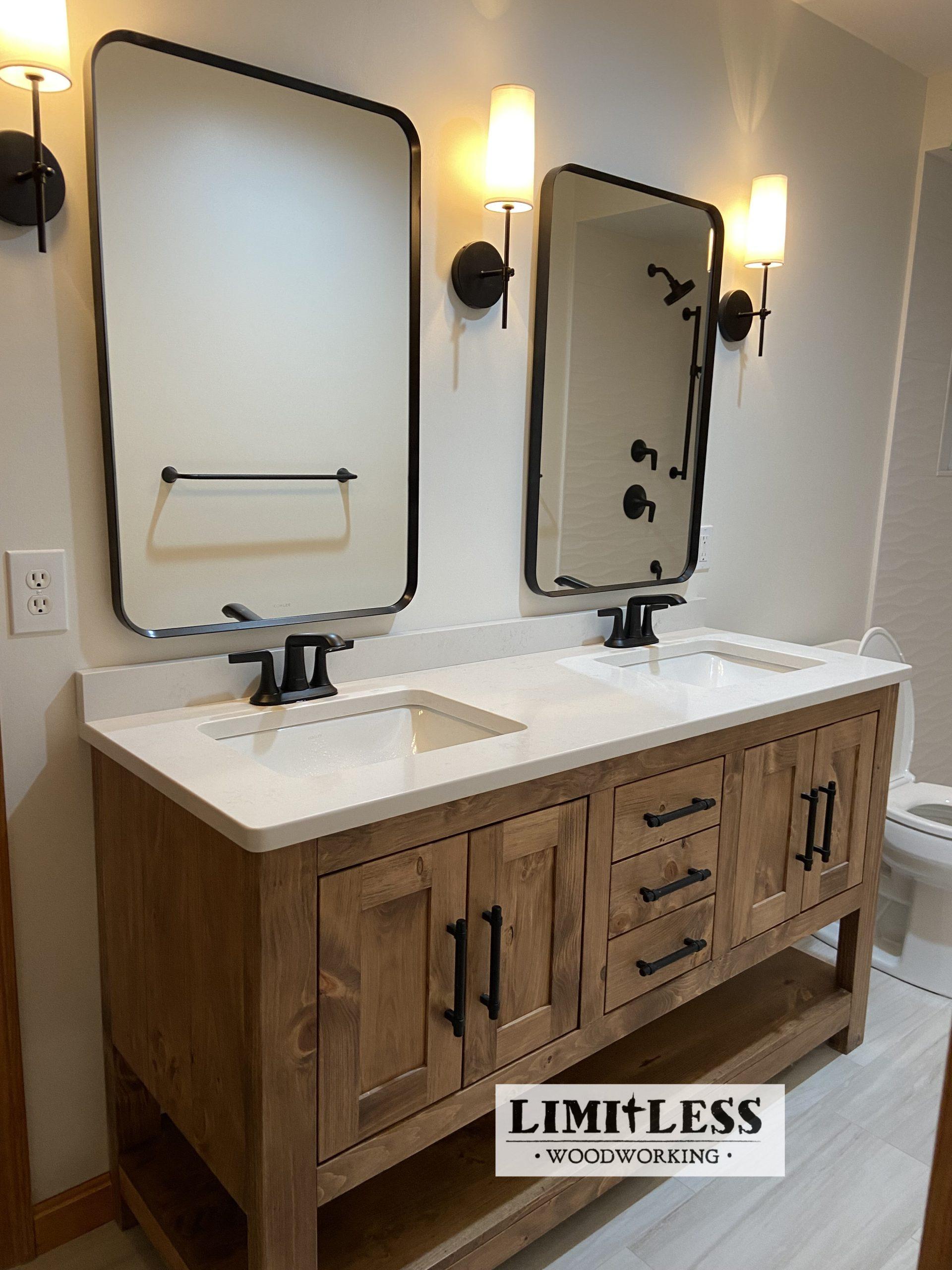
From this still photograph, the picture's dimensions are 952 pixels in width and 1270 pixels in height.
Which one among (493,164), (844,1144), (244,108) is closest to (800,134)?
(493,164)

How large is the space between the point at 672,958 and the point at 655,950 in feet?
0.16

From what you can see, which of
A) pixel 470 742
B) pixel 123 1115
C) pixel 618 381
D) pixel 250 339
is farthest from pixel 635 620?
pixel 123 1115

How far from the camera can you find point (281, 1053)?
3.81 feet

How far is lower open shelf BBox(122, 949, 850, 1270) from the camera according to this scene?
4.68ft

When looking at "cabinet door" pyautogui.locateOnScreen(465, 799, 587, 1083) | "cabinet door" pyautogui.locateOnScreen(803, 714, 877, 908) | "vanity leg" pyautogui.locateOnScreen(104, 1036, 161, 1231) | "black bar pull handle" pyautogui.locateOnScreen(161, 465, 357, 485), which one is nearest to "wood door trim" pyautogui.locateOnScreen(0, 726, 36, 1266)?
Result: "vanity leg" pyautogui.locateOnScreen(104, 1036, 161, 1231)

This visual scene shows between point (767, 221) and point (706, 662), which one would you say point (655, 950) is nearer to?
point (706, 662)

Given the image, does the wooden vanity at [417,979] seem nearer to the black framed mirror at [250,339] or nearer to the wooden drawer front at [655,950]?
the wooden drawer front at [655,950]

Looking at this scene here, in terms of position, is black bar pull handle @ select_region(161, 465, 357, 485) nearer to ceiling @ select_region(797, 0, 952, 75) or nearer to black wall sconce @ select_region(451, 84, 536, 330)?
black wall sconce @ select_region(451, 84, 536, 330)

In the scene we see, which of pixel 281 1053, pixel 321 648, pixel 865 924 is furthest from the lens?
pixel 865 924

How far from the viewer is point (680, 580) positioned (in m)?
2.42

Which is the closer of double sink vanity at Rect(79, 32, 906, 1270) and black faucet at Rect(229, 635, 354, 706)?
double sink vanity at Rect(79, 32, 906, 1270)

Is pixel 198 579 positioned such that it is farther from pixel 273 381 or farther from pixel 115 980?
pixel 115 980

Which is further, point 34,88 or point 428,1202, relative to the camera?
point 428,1202

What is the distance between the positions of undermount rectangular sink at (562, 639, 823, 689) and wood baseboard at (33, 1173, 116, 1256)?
1281 mm
